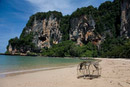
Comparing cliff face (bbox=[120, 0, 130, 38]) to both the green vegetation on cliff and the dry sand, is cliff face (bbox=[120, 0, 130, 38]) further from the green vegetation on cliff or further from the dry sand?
the dry sand

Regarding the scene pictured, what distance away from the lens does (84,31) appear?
7112 cm

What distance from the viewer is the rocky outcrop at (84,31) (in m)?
67.2

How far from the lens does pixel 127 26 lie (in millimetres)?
51375

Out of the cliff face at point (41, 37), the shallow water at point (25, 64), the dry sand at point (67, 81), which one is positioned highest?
the cliff face at point (41, 37)

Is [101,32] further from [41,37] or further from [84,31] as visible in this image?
[41,37]

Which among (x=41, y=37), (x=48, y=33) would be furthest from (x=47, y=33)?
(x=41, y=37)

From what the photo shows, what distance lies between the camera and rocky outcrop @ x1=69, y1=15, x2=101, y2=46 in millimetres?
67188

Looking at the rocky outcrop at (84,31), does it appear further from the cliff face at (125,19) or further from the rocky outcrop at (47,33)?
the cliff face at (125,19)

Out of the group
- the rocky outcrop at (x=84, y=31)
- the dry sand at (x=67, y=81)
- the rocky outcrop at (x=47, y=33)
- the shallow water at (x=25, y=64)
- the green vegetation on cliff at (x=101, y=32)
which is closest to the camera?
the dry sand at (x=67, y=81)

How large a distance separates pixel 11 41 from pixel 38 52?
25326 millimetres

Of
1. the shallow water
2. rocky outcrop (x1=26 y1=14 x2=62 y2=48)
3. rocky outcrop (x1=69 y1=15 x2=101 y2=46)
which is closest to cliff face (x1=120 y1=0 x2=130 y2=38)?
rocky outcrop (x1=69 y1=15 x2=101 y2=46)

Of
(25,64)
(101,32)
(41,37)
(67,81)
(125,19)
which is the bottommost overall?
(25,64)

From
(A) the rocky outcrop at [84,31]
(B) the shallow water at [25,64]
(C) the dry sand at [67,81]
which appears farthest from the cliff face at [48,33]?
(C) the dry sand at [67,81]

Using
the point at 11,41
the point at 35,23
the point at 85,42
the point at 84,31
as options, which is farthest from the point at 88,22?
the point at 11,41
